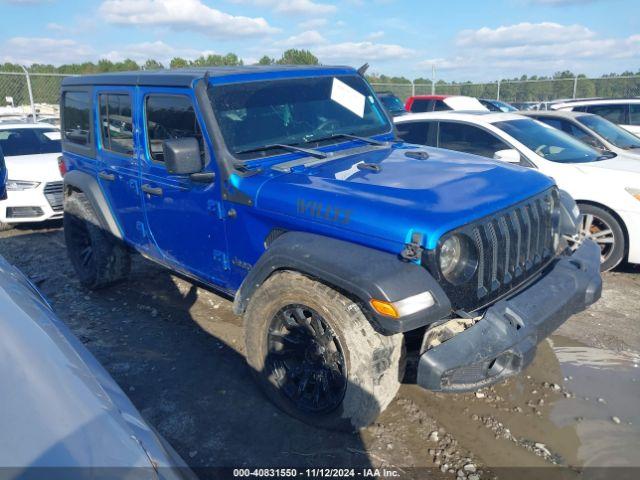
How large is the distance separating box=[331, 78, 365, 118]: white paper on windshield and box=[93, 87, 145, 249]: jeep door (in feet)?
5.20

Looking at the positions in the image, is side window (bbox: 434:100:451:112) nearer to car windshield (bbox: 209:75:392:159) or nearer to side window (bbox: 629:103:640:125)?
side window (bbox: 629:103:640:125)

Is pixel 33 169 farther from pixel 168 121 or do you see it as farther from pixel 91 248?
pixel 168 121

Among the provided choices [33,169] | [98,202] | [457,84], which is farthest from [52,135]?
[457,84]

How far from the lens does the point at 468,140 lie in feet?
20.6

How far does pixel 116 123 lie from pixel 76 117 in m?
1.02

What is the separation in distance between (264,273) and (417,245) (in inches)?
37.3

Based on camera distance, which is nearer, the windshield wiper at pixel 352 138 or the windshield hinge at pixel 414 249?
the windshield hinge at pixel 414 249

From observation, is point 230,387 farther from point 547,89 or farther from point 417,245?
point 547,89

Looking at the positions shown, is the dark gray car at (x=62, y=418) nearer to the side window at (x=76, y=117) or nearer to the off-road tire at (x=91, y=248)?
the off-road tire at (x=91, y=248)

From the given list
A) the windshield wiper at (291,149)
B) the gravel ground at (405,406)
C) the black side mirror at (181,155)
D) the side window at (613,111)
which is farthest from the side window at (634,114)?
the black side mirror at (181,155)

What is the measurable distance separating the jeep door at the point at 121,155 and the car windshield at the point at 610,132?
6.11 meters

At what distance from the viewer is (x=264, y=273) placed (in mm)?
2988

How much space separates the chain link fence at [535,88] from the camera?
61.2 ft

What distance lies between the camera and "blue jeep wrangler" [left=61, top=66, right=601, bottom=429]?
257cm
